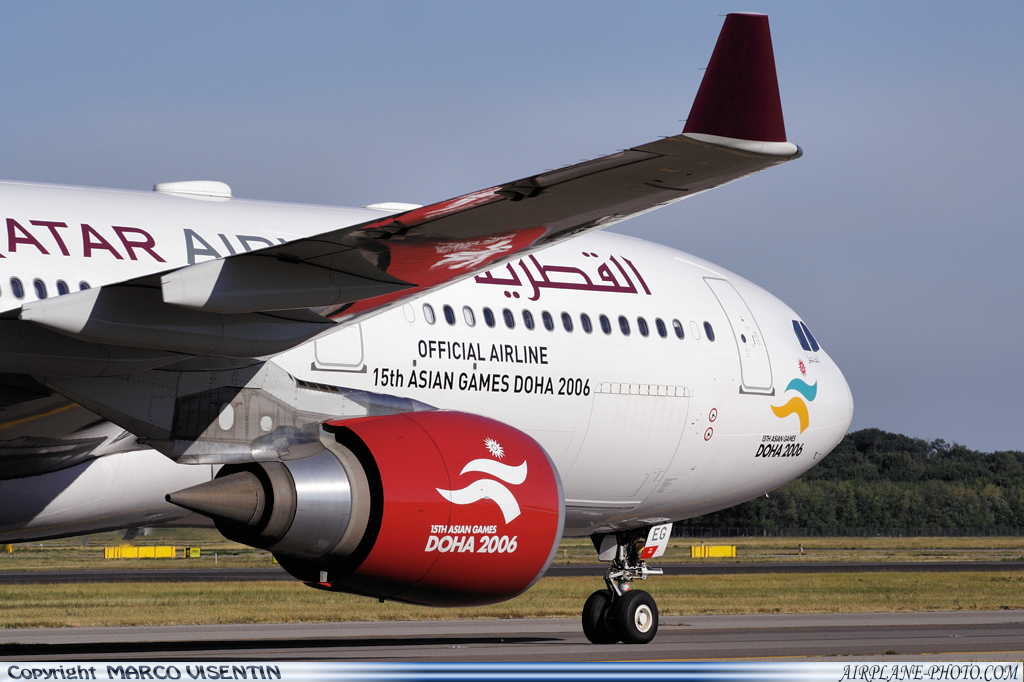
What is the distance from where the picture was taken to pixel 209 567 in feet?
151

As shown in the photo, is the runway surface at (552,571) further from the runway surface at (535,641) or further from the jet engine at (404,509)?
the jet engine at (404,509)

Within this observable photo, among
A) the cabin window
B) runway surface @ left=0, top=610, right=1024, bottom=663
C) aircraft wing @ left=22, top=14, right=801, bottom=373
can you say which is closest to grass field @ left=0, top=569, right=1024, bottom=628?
runway surface @ left=0, top=610, right=1024, bottom=663

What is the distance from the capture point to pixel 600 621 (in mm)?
15180

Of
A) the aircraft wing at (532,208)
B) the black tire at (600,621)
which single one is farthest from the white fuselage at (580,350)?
the aircraft wing at (532,208)

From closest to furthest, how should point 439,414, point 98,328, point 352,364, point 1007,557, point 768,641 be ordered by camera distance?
point 98,328 < point 439,414 < point 352,364 < point 768,641 < point 1007,557

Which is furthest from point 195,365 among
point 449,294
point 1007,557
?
point 1007,557

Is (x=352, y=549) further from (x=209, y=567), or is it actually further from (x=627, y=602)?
(x=209, y=567)

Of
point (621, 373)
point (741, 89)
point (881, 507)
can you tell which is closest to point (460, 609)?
point (621, 373)

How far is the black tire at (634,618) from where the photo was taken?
14.9 m

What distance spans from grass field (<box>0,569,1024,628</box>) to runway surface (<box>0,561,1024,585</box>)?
2.94m

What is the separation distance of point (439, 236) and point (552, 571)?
3714 centimetres

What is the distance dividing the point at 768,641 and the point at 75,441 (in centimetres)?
1116

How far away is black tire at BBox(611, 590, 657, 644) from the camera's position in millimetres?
14922

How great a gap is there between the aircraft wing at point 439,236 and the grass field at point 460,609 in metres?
15.6
